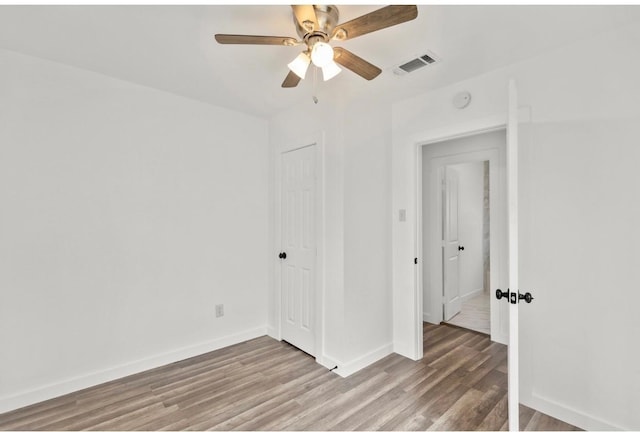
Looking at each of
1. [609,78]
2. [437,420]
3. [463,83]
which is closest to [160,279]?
[437,420]

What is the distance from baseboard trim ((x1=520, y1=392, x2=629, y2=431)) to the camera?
6.33 ft

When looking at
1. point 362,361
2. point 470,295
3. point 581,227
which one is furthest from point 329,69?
point 470,295

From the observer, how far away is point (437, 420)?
6.83ft

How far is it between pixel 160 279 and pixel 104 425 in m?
1.15

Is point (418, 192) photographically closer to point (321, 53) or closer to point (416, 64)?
point (416, 64)

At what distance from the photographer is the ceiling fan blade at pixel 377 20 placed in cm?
134

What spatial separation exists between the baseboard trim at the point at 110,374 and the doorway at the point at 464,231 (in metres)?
2.16

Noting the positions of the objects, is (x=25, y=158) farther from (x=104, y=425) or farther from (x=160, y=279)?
(x=104, y=425)

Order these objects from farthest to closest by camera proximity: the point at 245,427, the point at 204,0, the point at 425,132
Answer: the point at 425,132, the point at 245,427, the point at 204,0

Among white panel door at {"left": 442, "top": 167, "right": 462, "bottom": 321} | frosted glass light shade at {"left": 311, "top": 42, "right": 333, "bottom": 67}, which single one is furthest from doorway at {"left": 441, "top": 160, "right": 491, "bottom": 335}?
frosted glass light shade at {"left": 311, "top": 42, "right": 333, "bottom": 67}

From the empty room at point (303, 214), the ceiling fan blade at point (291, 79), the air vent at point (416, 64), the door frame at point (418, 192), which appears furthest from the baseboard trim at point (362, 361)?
the air vent at point (416, 64)

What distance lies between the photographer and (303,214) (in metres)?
3.16

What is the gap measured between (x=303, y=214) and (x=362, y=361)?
4.89 ft

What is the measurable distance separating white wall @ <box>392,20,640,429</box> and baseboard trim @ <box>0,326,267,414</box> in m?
2.70
